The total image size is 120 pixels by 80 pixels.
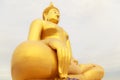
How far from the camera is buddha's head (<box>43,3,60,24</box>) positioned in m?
5.32

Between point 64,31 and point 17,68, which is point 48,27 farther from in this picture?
point 17,68

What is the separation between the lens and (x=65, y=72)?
3.64m

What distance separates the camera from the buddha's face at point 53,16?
531cm

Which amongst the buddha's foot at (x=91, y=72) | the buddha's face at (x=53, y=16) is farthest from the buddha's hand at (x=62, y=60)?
the buddha's face at (x=53, y=16)

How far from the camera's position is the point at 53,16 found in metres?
5.35

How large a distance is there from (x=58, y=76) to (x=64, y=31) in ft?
4.92

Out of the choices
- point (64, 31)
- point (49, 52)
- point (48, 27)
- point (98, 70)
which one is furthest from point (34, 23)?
point (98, 70)

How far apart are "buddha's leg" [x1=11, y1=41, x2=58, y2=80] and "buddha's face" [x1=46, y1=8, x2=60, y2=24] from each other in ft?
5.71

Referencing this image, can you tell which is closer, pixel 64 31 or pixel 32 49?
pixel 32 49

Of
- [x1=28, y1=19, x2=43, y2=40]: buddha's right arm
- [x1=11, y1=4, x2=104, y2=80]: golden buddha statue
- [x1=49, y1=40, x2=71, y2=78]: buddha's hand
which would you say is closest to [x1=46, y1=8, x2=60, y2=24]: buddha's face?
[x1=28, y1=19, x2=43, y2=40]: buddha's right arm

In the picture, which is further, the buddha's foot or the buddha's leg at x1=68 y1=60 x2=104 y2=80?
the buddha's foot

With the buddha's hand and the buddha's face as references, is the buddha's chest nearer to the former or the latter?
the buddha's face

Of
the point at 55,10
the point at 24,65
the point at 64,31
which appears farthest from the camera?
the point at 55,10

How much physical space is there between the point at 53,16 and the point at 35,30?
0.93 metres
